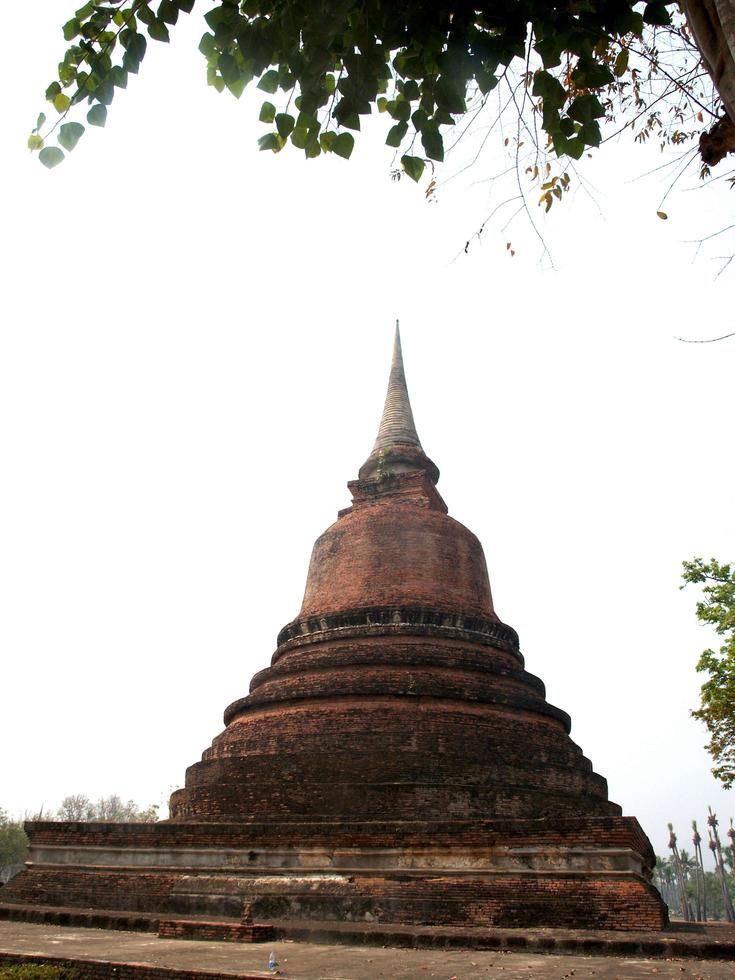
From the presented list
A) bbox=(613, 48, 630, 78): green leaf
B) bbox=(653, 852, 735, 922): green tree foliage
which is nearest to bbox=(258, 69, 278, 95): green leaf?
bbox=(613, 48, 630, 78): green leaf

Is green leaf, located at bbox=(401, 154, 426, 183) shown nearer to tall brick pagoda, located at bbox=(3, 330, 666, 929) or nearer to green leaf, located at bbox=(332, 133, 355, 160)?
green leaf, located at bbox=(332, 133, 355, 160)

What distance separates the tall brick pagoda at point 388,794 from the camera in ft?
31.9

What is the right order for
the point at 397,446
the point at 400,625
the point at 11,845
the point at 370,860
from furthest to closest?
the point at 11,845 → the point at 397,446 → the point at 400,625 → the point at 370,860

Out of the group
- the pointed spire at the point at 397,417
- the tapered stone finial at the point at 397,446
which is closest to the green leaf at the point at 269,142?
the tapered stone finial at the point at 397,446

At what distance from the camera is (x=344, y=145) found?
178 inches

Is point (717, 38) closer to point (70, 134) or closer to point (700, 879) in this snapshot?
point (70, 134)

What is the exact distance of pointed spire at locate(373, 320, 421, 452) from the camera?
70.5 feet

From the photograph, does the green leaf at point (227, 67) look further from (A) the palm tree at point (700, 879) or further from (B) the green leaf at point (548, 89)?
(A) the palm tree at point (700, 879)

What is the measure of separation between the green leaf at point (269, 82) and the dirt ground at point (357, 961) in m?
6.56

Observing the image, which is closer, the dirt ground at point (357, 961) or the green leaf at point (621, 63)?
the green leaf at point (621, 63)

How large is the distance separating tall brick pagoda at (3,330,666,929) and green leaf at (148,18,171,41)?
379 inches

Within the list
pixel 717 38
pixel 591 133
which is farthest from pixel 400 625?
pixel 717 38

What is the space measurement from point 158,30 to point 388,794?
10602mm

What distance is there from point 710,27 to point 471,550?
15098 millimetres
